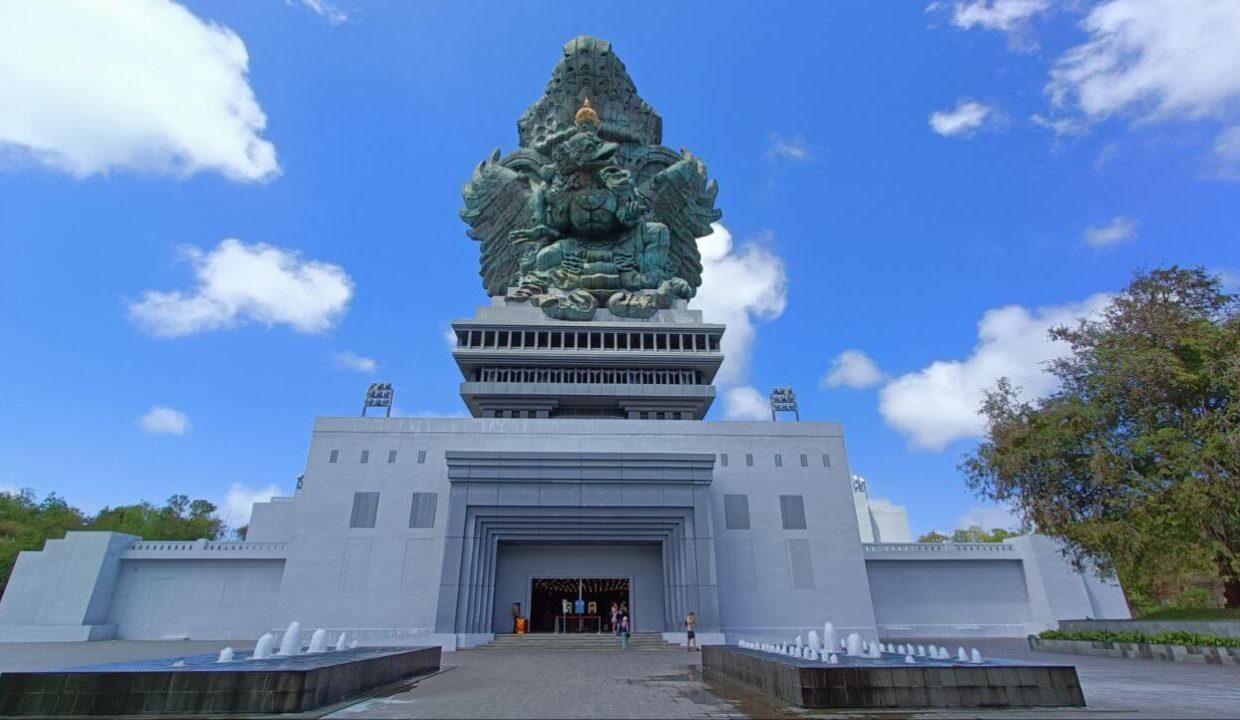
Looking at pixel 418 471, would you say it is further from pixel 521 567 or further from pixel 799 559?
pixel 799 559

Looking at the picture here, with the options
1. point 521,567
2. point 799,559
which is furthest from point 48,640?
point 799,559

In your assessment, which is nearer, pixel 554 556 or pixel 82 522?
pixel 554 556

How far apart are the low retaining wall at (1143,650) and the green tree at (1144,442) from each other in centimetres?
299

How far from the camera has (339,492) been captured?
28.1 metres

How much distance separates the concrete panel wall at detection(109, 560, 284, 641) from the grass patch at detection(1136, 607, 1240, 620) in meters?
38.6

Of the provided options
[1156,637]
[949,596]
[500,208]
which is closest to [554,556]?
[1156,637]

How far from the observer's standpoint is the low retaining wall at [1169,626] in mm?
17050

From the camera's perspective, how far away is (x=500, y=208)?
5225 centimetres

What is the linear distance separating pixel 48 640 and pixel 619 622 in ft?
92.4

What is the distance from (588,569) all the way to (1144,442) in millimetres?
22119

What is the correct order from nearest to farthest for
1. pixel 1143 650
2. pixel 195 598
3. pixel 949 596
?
pixel 1143 650
pixel 195 598
pixel 949 596

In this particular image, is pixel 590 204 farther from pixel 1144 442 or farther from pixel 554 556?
pixel 1144 442

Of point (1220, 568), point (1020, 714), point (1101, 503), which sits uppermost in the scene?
Answer: point (1101, 503)

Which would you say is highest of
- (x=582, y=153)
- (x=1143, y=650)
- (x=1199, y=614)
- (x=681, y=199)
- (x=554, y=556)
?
(x=681, y=199)
